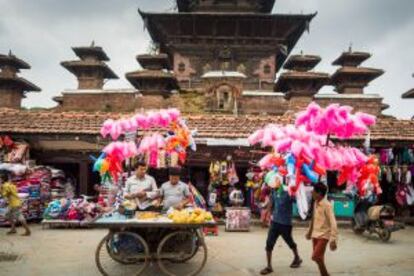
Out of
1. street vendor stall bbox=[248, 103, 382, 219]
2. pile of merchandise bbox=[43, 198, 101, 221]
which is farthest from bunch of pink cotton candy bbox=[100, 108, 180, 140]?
pile of merchandise bbox=[43, 198, 101, 221]

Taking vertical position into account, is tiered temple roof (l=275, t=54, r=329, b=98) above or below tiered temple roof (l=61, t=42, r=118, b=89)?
below

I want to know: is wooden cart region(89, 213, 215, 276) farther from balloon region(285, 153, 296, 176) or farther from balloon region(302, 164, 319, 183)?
balloon region(302, 164, 319, 183)

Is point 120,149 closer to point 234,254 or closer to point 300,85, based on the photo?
point 234,254

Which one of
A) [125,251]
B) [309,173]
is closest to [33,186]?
[125,251]

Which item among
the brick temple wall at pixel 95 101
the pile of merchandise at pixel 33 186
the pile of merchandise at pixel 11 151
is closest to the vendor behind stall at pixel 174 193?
the pile of merchandise at pixel 33 186

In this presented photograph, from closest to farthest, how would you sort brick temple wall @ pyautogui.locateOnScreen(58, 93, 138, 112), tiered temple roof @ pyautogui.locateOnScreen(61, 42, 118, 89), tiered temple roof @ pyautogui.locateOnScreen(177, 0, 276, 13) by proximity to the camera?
1. brick temple wall @ pyautogui.locateOnScreen(58, 93, 138, 112)
2. tiered temple roof @ pyautogui.locateOnScreen(177, 0, 276, 13)
3. tiered temple roof @ pyautogui.locateOnScreen(61, 42, 118, 89)

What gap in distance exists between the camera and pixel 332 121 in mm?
7379

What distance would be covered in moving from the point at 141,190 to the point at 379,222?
616 cm

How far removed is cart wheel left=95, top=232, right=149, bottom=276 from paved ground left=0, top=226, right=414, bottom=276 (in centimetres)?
35

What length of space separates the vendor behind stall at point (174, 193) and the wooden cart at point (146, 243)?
3.06ft

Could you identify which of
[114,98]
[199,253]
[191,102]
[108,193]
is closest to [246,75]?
[191,102]

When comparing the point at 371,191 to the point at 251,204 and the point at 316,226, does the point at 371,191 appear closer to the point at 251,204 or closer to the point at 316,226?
the point at 251,204

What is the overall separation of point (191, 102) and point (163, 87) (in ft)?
6.46

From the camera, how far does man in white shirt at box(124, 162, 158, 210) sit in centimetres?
855
